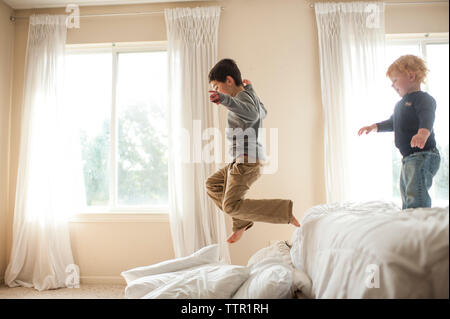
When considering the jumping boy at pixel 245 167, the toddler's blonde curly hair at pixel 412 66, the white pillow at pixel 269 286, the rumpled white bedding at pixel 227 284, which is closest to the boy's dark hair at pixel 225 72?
the jumping boy at pixel 245 167

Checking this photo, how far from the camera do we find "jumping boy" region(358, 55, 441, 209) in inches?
52.3

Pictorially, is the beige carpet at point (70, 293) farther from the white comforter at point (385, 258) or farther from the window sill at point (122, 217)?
the white comforter at point (385, 258)

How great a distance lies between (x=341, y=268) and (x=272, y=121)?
203 cm

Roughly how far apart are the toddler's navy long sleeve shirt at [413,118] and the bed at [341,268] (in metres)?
0.37

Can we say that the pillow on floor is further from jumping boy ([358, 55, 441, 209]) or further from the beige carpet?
the beige carpet

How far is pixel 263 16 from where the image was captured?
9.45 ft

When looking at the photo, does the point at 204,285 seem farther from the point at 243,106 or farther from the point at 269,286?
the point at 243,106

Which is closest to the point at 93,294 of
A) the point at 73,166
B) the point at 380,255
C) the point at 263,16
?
the point at 73,166

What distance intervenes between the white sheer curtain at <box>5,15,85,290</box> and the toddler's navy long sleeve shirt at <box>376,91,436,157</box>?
2.57m

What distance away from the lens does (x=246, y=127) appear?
181cm

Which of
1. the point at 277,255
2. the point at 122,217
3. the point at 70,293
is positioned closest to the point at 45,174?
the point at 122,217

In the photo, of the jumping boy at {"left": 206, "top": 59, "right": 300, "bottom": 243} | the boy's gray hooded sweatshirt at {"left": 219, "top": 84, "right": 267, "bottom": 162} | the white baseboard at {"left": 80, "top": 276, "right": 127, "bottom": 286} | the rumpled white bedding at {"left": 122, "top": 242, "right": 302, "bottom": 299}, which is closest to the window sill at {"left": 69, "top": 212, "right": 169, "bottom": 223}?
the white baseboard at {"left": 80, "top": 276, "right": 127, "bottom": 286}

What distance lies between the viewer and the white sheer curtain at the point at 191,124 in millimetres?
2670

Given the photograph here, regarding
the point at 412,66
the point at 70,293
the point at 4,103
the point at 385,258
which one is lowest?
the point at 70,293
